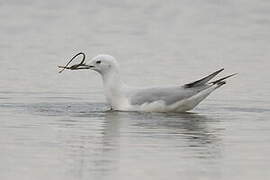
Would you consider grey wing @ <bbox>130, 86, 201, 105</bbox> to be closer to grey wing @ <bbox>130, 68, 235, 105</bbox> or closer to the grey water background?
grey wing @ <bbox>130, 68, 235, 105</bbox>

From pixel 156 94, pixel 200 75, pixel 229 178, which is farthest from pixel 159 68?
pixel 229 178

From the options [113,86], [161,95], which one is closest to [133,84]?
[113,86]

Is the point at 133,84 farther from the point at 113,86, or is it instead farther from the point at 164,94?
the point at 164,94

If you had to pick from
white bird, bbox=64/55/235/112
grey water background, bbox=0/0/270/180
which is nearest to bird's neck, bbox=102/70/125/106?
white bird, bbox=64/55/235/112

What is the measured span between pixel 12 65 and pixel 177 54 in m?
2.81

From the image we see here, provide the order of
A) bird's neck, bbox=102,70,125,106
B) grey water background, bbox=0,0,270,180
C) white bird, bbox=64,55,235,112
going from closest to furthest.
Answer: grey water background, bbox=0,0,270,180
white bird, bbox=64,55,235,112
bird's neck, bbox=102,70,125,106

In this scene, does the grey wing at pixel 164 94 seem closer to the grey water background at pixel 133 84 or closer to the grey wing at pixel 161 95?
the grey wing at pixel 161 95

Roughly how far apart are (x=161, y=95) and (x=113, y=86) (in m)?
0.75

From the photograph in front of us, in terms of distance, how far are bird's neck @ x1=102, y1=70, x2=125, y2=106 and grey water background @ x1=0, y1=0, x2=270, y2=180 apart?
0.62 feet

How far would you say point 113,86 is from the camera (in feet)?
51.7

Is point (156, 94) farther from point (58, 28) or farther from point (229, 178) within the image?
point (58, 28)

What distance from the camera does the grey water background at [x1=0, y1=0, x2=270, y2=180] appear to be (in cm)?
1116

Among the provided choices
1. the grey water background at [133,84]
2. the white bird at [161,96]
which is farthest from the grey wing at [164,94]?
the grey water background at [133,84]

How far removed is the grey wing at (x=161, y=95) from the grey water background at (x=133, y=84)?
22 cm
